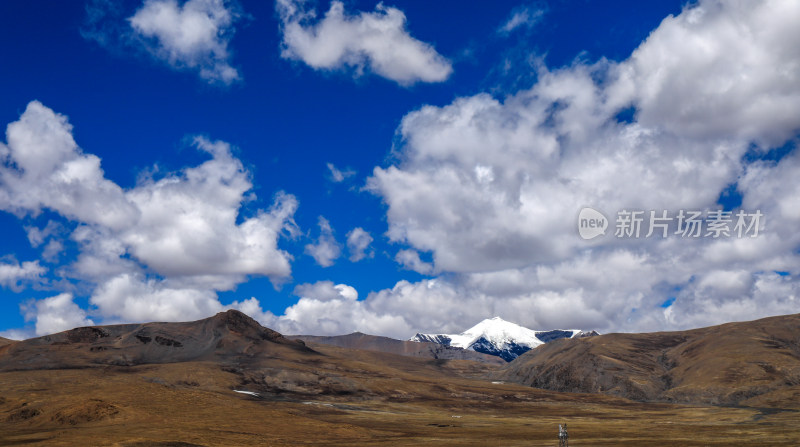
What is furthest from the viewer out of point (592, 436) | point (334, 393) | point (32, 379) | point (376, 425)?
point (334, 393)

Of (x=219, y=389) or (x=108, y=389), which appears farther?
(x=219, y=389)

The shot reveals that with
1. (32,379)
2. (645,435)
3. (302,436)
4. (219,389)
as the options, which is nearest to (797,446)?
(645,435)

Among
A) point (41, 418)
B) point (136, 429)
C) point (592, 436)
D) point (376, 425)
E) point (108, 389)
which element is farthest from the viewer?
point (108, 389)

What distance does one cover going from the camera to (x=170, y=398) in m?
111

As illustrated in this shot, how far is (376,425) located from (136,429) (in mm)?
41941

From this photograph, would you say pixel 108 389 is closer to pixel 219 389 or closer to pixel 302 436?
pixel 302 436

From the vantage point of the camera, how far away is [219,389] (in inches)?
6983

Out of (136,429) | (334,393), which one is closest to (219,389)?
(334,393)

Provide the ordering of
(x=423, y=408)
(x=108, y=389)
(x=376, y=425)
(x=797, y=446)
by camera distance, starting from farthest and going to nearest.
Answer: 1. (x=423, y=408)
2. (x=108, y=389)
3. (x=376, y=425)
4. (x=797, y=446)

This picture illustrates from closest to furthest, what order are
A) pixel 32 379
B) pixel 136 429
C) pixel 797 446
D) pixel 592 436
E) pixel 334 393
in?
pixel 797 446
pixel 136 429
pixel 592 436
pixel 32 379
pixel 334 393

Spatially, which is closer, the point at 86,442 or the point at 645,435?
the point at 86,442

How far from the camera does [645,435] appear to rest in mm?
87000

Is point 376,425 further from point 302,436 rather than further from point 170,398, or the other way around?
point 170,398

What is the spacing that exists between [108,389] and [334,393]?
91.1 metres
